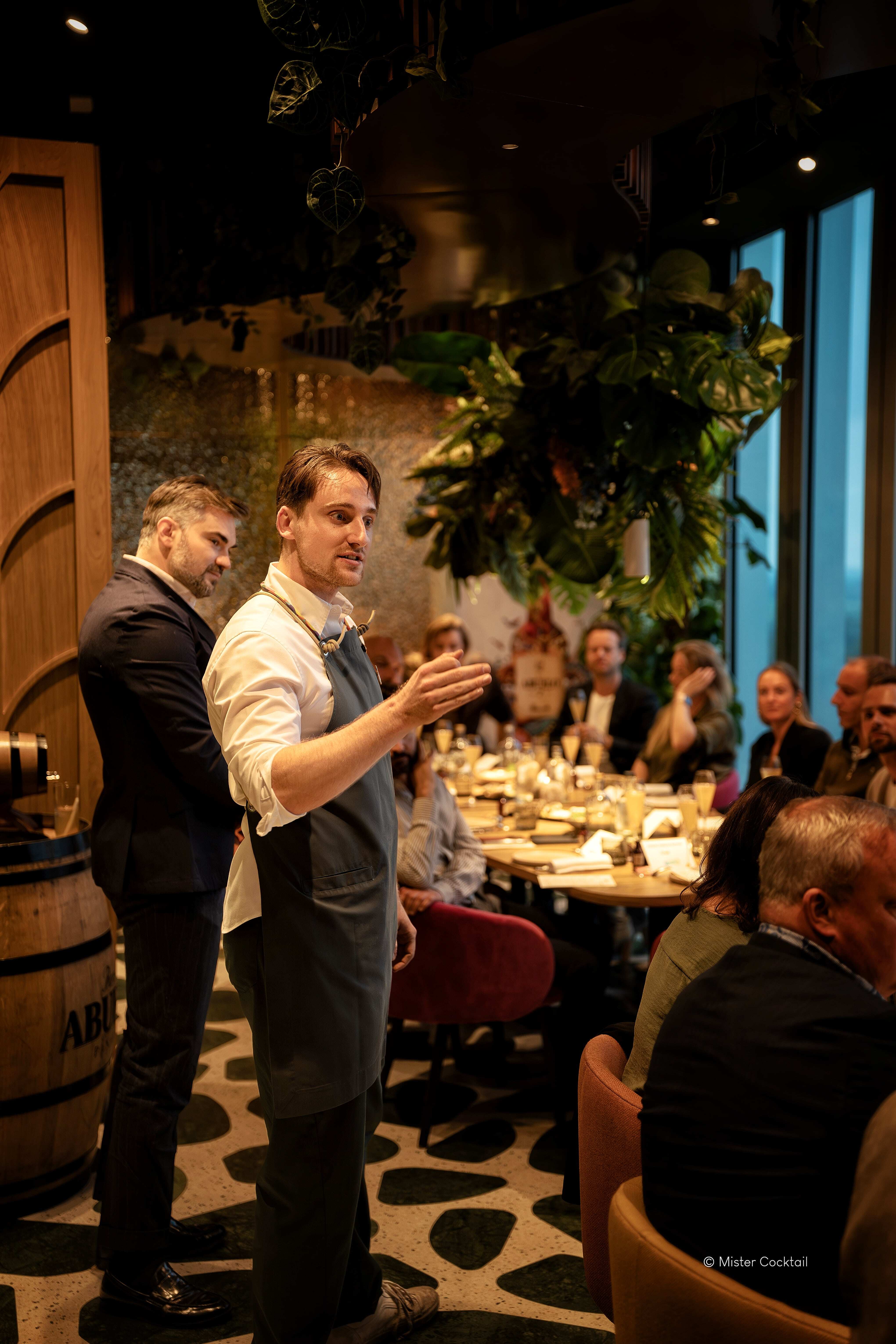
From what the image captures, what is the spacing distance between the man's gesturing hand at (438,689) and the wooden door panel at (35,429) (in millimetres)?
2468

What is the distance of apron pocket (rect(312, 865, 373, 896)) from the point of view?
6.13 ft

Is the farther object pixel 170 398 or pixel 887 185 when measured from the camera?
pixel 170 398

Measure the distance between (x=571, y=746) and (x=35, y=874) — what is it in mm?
2998

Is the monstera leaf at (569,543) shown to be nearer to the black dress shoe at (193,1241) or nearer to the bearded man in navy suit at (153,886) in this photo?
the bearded man in navy suit at (153,886)

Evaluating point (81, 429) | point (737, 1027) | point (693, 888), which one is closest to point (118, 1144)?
point (693, 888)

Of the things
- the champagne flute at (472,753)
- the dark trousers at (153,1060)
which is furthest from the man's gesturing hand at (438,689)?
the champagne flute at (472,753)

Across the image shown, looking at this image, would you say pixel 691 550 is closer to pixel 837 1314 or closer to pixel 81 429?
pixel 81 429

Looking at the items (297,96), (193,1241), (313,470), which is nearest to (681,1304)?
(313,470)

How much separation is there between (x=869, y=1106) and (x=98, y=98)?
13.3 feet

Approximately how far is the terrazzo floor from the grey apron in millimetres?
869

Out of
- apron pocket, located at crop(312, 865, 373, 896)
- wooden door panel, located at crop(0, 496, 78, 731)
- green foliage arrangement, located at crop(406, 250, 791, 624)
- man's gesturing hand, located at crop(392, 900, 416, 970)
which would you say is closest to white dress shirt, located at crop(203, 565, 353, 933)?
apron pocket, located at crop(312, 865, 373, 896)

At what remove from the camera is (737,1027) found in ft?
4.65

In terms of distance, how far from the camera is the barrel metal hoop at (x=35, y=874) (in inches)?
109

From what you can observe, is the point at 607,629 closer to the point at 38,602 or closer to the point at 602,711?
the point at 602,711
